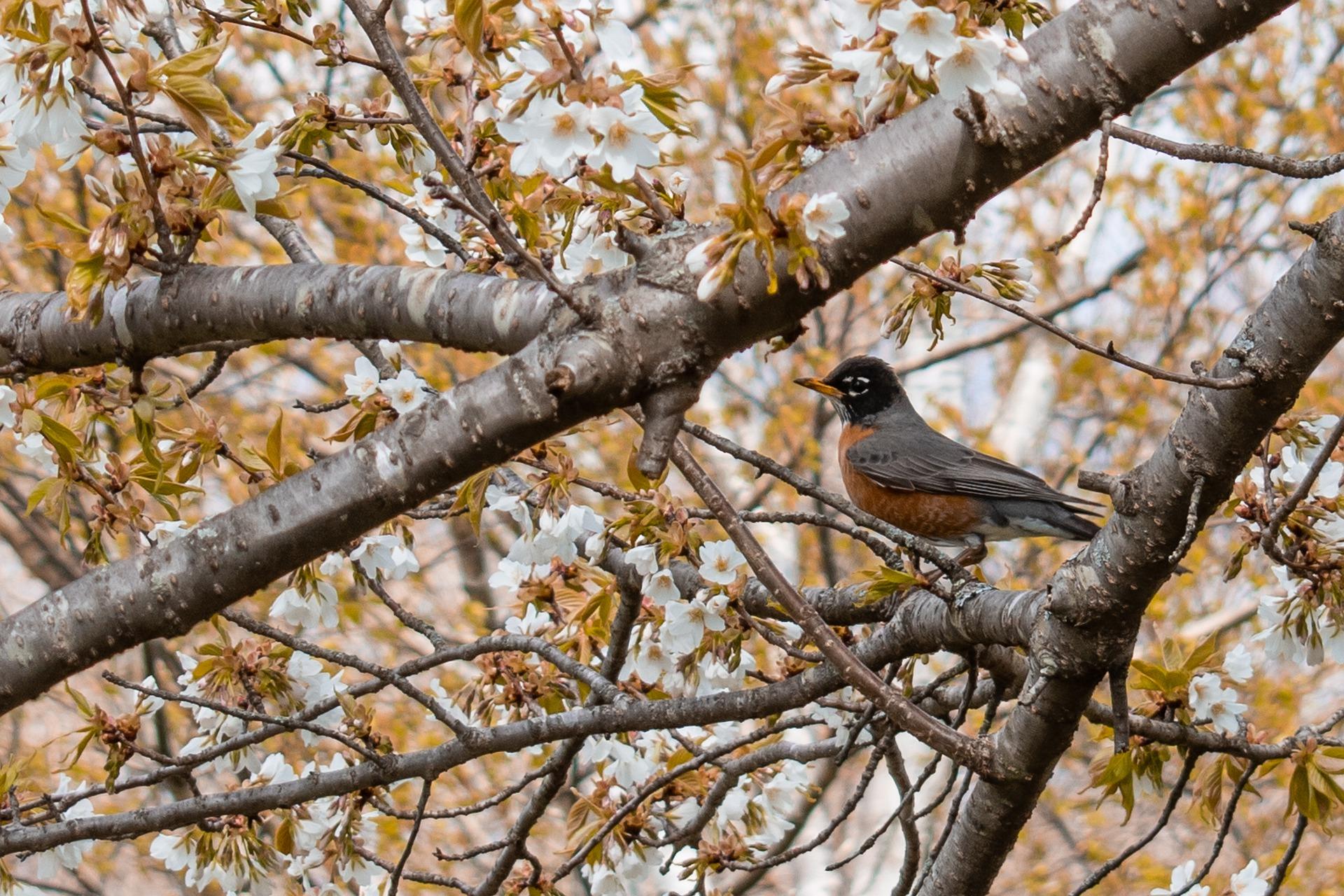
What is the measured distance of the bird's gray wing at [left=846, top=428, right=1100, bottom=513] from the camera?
15.2ft

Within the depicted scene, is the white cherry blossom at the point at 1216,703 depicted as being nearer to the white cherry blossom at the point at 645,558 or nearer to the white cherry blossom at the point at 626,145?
the white cherry blossom at the point at 645,558

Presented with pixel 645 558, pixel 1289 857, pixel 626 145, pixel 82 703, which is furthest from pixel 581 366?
pixel 1289 857

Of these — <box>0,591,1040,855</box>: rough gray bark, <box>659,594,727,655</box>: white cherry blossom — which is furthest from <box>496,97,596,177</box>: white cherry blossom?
<box>0,591,1040,855</box>: rough gray bark

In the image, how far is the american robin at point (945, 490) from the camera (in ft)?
15.2

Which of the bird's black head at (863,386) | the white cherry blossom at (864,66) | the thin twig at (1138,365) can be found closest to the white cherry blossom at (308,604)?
the thin twig at (1138,365)

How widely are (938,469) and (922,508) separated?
0.53ft

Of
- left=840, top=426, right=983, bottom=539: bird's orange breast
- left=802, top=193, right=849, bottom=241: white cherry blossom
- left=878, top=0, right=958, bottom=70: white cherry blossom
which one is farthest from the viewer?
left=840, top=426, right=983, bottom=539: bird's orange breast

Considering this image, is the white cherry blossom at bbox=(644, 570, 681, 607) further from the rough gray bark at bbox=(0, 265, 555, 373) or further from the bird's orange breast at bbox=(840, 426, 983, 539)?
the bird's orange breast at bbox=(840, 426, 983, 539)

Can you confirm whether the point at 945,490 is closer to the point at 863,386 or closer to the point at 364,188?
the point at 863,386

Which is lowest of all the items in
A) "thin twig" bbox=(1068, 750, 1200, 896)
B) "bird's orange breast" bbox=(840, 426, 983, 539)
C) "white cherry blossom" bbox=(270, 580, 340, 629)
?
"thin twig" bbox=(1068, 750, 1200, 896)

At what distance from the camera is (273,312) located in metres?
2.11

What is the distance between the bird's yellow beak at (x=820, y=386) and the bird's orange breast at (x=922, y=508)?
0.93ft

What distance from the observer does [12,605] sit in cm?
1263

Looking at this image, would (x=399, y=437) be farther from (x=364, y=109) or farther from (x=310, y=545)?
(x=364, y=109)
